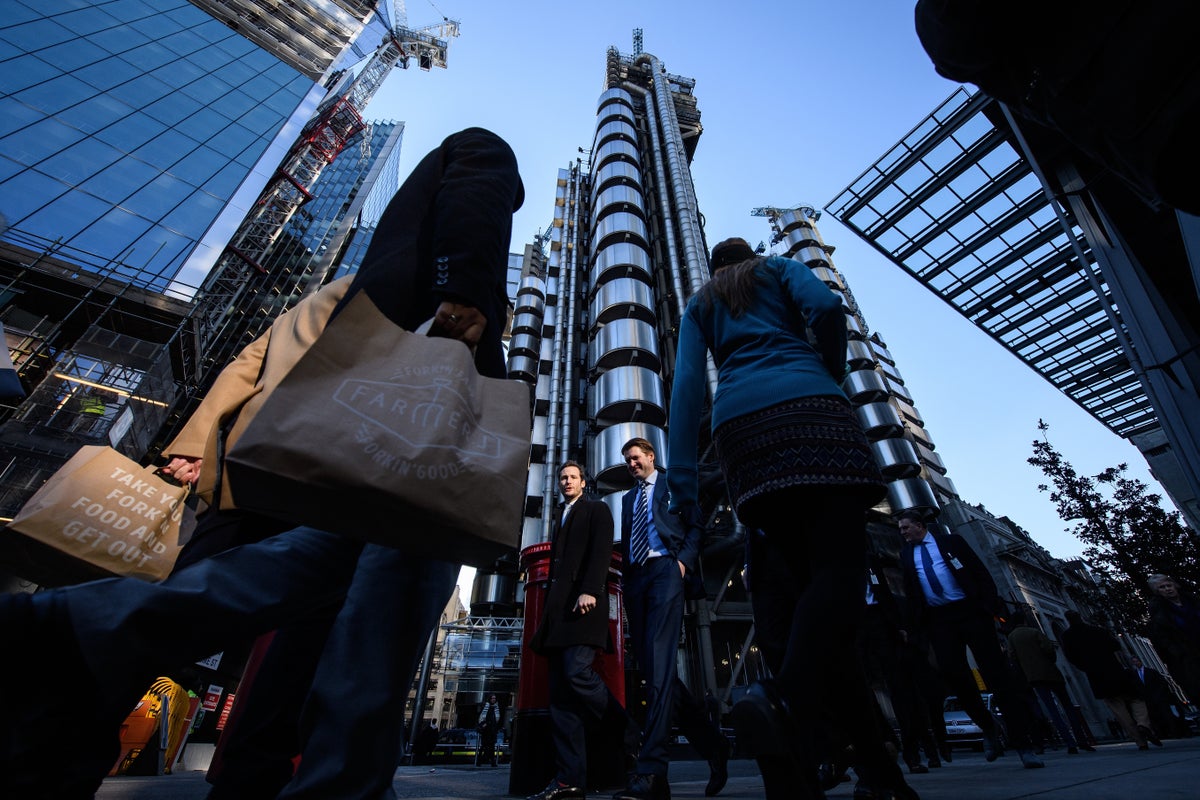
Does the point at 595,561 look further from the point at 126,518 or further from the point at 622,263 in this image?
the point at 622,263

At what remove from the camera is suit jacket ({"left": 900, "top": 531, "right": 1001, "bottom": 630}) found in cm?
467

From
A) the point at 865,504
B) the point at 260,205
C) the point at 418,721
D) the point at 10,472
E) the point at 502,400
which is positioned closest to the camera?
the point at 502,400

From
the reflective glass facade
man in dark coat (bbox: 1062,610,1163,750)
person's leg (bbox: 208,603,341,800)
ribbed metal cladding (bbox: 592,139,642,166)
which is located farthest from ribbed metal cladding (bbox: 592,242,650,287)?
person's leg (bbox: 208,603,341,800)

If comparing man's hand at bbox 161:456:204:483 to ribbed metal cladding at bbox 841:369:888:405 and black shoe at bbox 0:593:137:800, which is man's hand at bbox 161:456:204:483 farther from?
ribbed metal cladding at bbox 841:369:888:405

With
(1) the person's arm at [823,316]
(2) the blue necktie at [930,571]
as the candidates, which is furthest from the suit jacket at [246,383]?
(2) the blue necktie at [930,571]

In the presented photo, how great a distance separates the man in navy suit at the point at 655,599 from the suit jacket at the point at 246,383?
7.56 feet

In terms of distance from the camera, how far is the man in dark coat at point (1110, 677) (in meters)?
5.95

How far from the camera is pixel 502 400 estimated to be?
1264 millimetres

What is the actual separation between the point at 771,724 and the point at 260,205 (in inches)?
1324

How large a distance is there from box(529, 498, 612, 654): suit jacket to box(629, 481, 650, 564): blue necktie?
0.29 metres

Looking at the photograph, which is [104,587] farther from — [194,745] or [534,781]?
[194,745]

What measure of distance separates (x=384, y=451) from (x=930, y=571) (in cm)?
557

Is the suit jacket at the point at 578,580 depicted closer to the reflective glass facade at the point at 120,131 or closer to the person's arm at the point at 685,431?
the person's arm at the point at 685,431

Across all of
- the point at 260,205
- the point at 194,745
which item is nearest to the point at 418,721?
the point at 194,745
